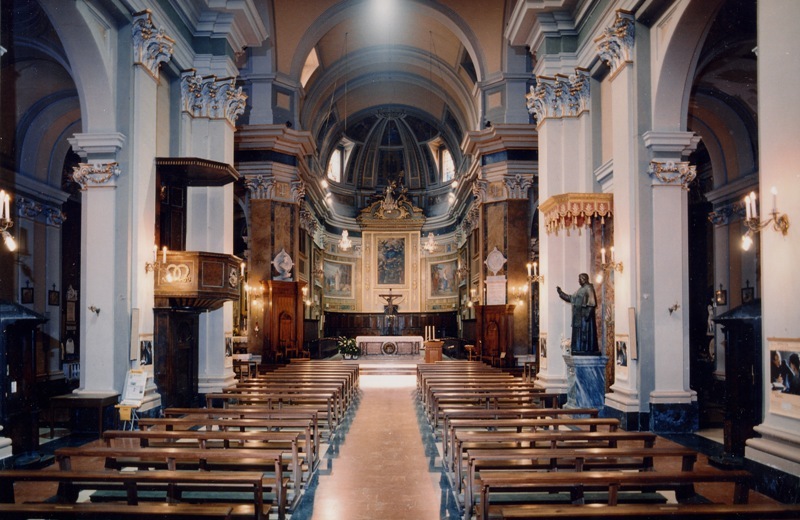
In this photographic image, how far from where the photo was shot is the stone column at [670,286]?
8.92 m

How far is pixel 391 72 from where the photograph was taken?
81.6 feet

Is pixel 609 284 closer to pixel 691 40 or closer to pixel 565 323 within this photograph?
pixel 565 323

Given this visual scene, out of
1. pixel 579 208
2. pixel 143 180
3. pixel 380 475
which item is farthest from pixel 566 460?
pixel 143 180

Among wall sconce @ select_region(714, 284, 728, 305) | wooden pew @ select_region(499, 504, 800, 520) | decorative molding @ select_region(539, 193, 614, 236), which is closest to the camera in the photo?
wooden pew @ select_region(499, 504, 800, 520)

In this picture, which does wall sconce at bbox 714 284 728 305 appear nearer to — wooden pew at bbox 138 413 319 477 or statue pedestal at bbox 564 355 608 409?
statue pedestal at bbox 564 355 608 409

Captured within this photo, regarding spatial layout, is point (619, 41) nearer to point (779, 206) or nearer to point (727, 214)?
point (779, 206)

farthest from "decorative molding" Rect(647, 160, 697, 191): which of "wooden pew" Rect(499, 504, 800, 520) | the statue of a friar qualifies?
"wooden pew" Rect(499, 504, 800, 520)

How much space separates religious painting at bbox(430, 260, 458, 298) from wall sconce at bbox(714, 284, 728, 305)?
15399 mm

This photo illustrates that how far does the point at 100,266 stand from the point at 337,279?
21222 mm

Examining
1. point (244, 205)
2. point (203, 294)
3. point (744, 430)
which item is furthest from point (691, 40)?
point (244, 205)

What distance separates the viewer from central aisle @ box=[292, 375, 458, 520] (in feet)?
18.2

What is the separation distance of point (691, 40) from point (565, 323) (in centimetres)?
535

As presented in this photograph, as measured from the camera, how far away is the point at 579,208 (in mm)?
10219

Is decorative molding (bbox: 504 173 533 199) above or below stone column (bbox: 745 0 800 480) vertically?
above
